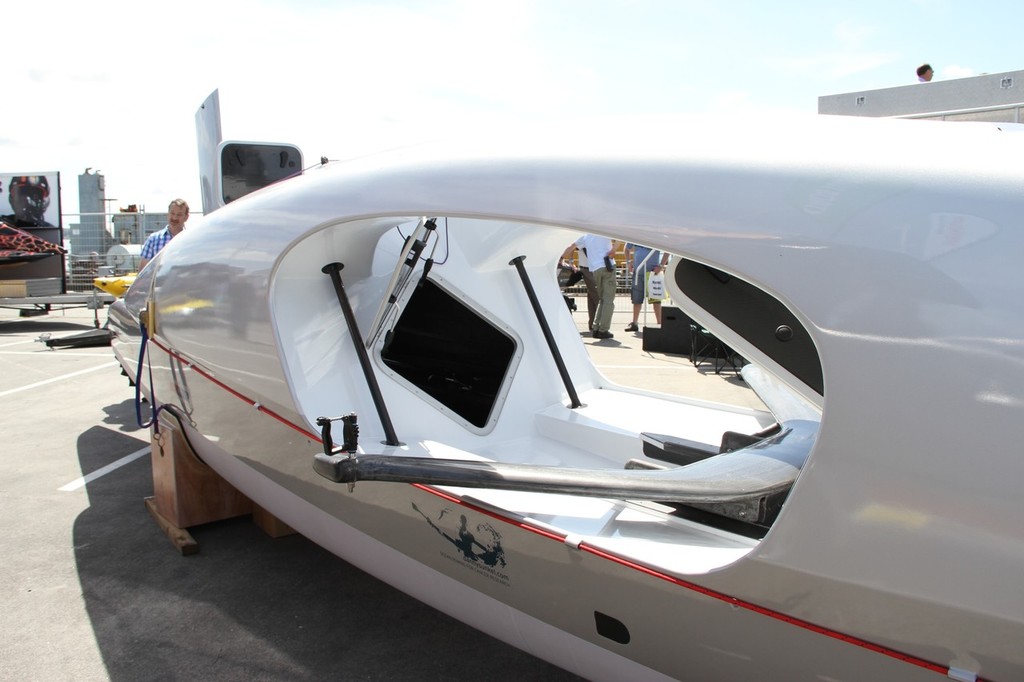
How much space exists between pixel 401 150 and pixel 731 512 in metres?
1.42

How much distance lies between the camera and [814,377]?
78.6 inches

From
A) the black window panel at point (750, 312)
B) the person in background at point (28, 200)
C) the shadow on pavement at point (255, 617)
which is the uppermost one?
the person in background at point (28, 200)

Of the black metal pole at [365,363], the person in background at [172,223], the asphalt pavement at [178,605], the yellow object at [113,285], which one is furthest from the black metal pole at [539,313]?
the yellow object at [113,285]

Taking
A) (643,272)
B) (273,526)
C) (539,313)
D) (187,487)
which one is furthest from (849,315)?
(643,272)

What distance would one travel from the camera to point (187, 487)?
3.70 meters

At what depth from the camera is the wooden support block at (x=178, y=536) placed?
353 centimetres

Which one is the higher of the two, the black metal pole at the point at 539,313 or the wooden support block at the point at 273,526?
the black metal pole at the point at 539,313

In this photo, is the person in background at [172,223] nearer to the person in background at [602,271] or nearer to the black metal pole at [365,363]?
the black metal pole at [365,363]

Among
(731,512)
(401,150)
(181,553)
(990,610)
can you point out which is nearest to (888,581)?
(990,610)

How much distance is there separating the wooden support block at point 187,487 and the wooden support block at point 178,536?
2 cm

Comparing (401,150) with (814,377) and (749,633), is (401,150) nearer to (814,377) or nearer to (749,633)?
(814,377)

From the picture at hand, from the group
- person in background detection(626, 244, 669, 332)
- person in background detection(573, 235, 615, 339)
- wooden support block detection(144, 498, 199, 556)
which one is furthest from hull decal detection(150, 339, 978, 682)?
person in background detection(626, 244, 669, 332)

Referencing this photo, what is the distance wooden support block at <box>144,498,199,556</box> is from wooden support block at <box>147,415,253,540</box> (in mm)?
21

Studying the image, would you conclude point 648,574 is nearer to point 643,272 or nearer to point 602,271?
point 602,271
